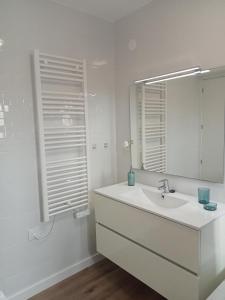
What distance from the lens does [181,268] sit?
154cm

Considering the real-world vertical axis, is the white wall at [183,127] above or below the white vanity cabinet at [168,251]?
above

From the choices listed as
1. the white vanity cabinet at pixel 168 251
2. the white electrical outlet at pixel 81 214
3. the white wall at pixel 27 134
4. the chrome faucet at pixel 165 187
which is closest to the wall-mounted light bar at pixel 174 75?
the white wall at pixel 27 134

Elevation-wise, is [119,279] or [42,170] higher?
[42,170]

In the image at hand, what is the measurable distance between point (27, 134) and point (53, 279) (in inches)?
57.3

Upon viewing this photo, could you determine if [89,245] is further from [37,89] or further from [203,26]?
[203,26]

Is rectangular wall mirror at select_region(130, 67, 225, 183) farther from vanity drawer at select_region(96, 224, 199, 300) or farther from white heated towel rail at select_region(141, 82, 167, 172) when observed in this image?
vanity drawer at select_region(96, 224, 199, 300)

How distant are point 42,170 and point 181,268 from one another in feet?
4.42

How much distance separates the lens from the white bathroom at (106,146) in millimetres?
1693

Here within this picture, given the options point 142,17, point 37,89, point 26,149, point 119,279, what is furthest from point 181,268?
point 142,17

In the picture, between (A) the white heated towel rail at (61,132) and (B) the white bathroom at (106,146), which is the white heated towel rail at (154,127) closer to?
(B) the white bathroom at (106,146)

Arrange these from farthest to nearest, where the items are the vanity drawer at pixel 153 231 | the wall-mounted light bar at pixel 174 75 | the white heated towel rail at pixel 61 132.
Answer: the white heated towel rail at pixel 61 132
the wall-mounted light bar at pixel 174 75
the vanity drawer at pixel 153 231

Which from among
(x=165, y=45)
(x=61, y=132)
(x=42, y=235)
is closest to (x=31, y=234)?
(x=42, y=235)

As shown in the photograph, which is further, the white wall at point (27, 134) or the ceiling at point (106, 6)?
the ceiling at point (106, 6)

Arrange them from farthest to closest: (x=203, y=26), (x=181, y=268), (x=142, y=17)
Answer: (x=142, y=17)
(x=203, y=26)
(x=181, y=268)
